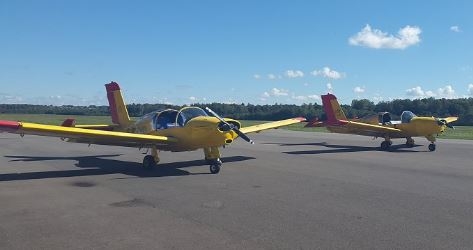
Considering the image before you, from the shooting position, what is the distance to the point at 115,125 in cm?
1705

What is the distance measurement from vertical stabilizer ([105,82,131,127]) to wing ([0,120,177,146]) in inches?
143

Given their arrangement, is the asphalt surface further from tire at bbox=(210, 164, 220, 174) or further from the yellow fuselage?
the yellow fuselage

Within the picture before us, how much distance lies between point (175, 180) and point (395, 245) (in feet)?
22.1

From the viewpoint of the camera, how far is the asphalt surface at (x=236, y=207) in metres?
5.89

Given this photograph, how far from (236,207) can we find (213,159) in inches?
193

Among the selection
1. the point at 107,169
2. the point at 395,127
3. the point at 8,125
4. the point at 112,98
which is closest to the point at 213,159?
the point at 107,169

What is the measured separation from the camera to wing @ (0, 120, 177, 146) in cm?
1078

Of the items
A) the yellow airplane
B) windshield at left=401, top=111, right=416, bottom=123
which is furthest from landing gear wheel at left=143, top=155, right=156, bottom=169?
windshield at left=401, top=111, right=416, bottom=123

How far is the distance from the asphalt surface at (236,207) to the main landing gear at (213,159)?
372 mm

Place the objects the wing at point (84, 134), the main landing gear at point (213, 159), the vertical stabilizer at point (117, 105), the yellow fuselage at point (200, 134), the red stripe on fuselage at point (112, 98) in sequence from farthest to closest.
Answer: the red stripe on fuselage at point (112, 98)
the vertical stabilizer at point (117, 105)
the main landing gear at point (213, 159)
the yellow fuselage at point (200, 134)
the wing at point (84, 134)

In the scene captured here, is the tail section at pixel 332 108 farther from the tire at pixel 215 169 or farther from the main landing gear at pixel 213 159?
the tire at pixel 215 169

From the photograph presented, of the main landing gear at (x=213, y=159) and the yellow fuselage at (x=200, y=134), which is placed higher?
the yellow fuselage at (x=200, y=134)

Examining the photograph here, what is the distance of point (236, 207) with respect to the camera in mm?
7953

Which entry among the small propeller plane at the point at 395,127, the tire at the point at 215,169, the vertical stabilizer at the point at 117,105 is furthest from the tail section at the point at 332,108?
the tire at the point at 215,169
